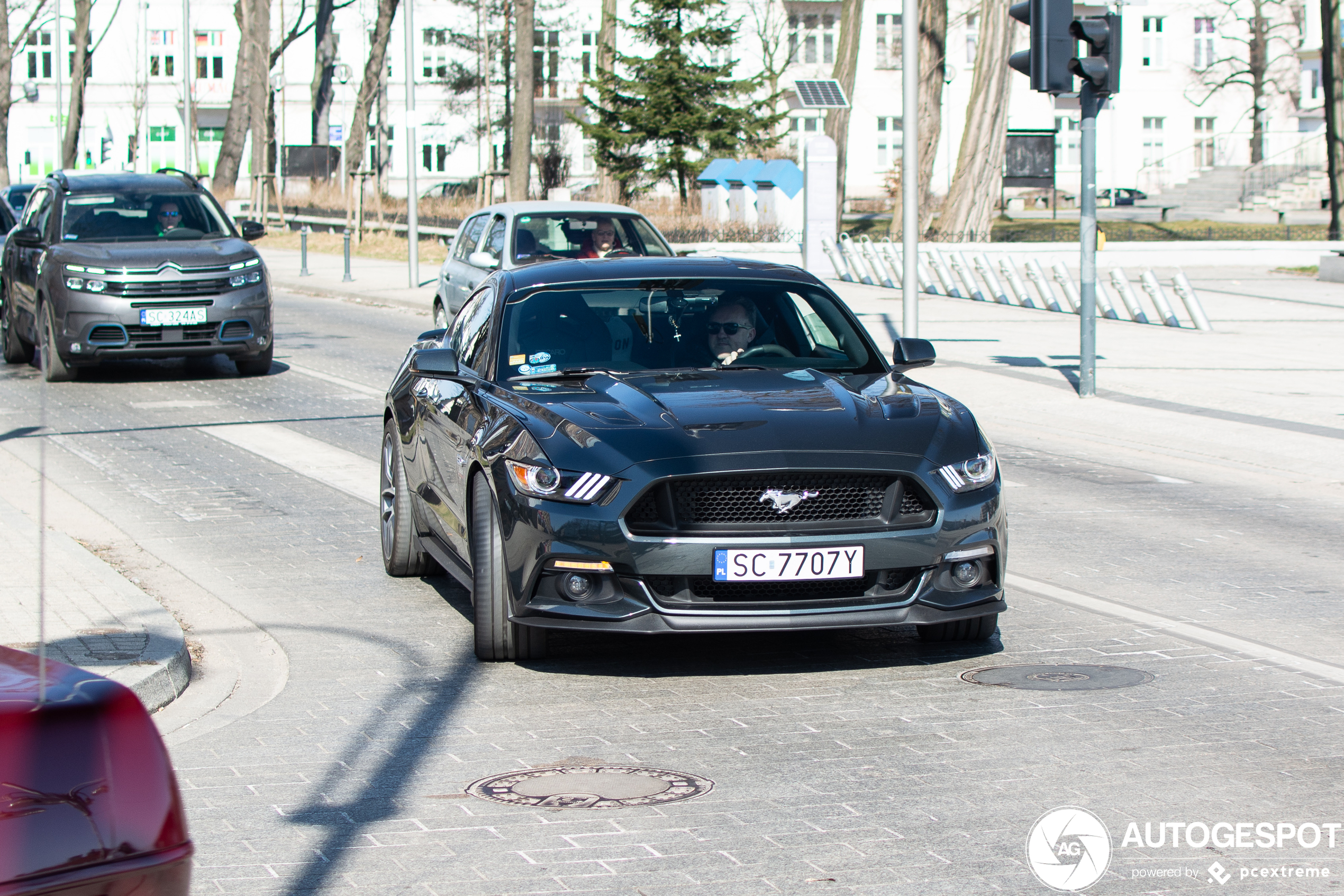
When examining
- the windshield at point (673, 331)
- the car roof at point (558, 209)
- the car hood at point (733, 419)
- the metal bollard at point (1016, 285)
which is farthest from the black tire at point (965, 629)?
the metal bollard at point (1016, 285)

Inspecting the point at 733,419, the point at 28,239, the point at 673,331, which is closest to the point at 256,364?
the point at 28,239

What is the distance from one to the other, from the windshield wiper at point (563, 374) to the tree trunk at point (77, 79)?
2390 inches

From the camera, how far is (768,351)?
7.65 m

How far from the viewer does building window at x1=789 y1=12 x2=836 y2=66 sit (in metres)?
86.4

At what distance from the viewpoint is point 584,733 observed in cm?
576

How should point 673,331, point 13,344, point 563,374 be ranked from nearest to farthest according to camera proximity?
point 563,374
point 673,331
point 13,344

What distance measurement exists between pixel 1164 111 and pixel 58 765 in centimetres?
9407

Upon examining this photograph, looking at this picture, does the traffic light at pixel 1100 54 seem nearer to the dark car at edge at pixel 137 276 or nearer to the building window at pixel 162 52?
the dark car at edge at pixel 137 276

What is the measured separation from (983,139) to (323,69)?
33614mm

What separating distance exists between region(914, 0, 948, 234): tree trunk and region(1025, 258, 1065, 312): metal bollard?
14.4 m

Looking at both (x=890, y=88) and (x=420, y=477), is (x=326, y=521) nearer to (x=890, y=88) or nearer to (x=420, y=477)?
(x=420, y=477)

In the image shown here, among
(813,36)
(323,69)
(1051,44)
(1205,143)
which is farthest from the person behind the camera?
(813,36)

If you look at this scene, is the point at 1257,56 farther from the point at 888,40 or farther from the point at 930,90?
the point at 930,90

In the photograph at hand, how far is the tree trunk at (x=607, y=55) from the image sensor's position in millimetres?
41969
